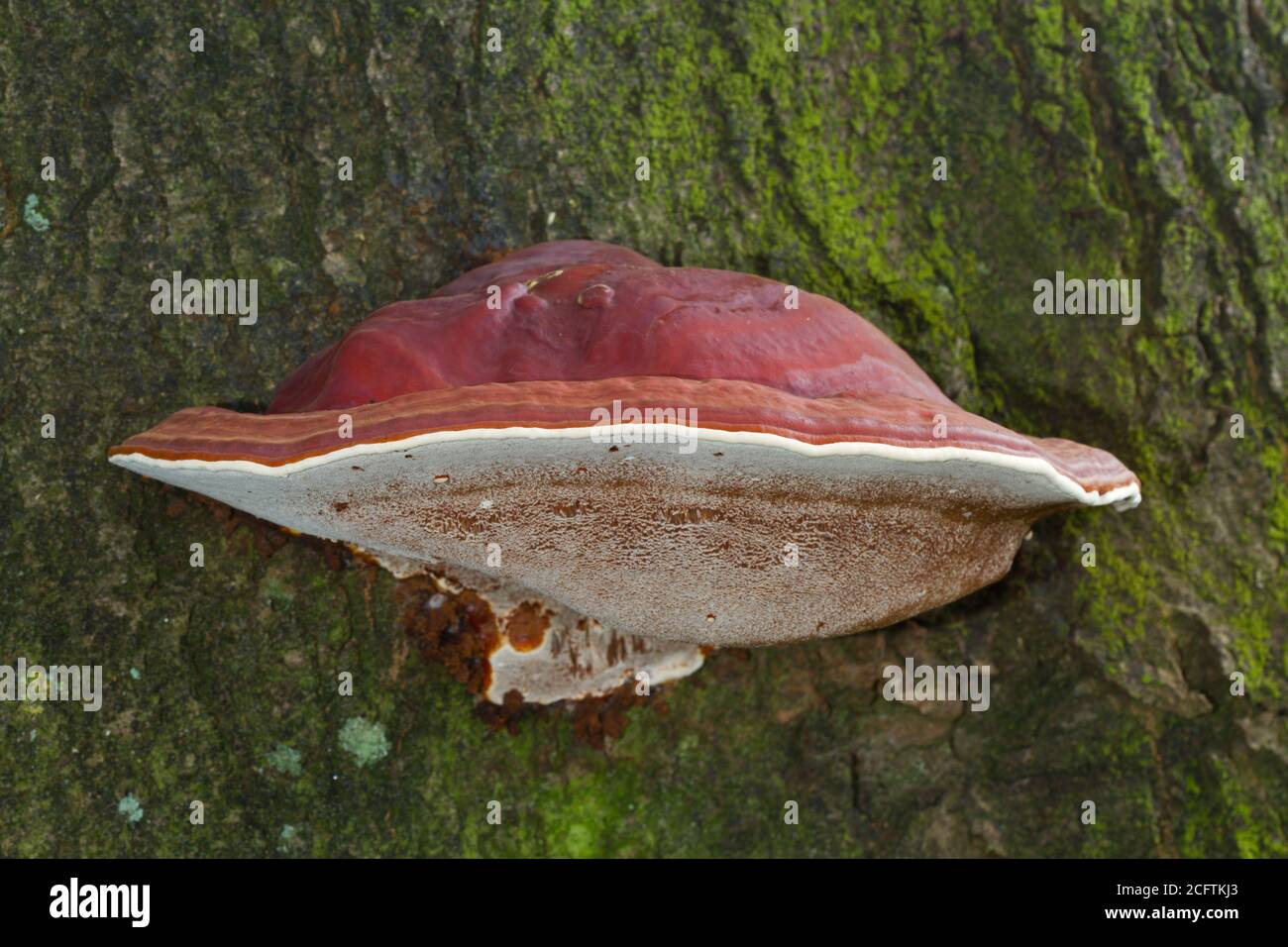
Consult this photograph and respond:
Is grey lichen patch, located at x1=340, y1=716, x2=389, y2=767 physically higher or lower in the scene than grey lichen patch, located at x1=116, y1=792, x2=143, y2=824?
higher

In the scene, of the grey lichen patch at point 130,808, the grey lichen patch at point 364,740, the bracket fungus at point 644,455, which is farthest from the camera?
the grey lichen patch at point 364,740

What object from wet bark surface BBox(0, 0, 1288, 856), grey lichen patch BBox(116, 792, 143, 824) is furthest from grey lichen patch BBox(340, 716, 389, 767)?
grey lichen patch BBox(116, 792, 143, 824)

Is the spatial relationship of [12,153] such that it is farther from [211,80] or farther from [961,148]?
[961,148]

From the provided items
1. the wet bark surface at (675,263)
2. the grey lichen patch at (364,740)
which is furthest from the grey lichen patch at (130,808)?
the grey lichen patch at (364,740)

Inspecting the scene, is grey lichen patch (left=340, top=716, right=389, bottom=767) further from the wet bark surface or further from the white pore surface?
the white pore surface

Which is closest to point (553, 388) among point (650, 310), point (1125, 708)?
point (650, 310)

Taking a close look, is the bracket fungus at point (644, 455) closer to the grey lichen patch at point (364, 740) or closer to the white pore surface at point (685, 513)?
the white pore surface at point (685, 513)

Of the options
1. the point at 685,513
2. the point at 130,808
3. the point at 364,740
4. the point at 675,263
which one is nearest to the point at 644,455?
the point at 685,513
